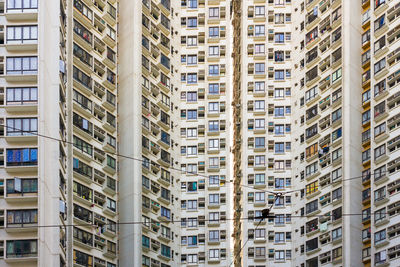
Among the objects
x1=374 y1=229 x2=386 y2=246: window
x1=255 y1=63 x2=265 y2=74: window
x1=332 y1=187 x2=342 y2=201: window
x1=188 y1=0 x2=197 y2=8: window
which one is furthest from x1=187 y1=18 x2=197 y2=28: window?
x1=374 y1=229 x2=386 y2=246: window

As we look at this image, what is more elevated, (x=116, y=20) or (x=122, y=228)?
(x=116, y=20)

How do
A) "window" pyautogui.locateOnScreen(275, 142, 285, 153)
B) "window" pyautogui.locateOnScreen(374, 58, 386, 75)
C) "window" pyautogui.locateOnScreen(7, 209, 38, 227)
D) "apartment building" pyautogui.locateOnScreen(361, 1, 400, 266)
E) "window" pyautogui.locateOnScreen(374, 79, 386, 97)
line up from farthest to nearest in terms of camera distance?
1. "window" pyautogui.locateOnScreen(275, 142, 285, 153)
2. "window" pyautogui.locateOnScreen(374, 58, 386, 75)
3. "window" pyautogui.locateOnScreen(374, 79, 386, 97)
4. "apartment building" pyautogui.locateOnScreen(361, 1, 400, 266)
5. "window" pyautogui.locateOnScreen(7, 209, 38, 227)

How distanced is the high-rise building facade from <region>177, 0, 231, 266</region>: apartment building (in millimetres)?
175

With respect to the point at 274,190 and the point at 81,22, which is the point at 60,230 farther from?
the point at 274,190

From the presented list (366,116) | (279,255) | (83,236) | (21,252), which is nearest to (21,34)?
(21,252)

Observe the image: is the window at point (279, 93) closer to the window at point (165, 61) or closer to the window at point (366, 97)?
the window at point (165, 61)

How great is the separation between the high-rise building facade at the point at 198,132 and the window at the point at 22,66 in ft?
0.41

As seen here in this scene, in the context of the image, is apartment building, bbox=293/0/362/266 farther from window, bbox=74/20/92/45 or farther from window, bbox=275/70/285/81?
window, bbox=74/20/92/45

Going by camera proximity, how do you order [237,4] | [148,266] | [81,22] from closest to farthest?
[81,22]
[148,266]
[237,4]

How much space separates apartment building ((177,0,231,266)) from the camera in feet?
408

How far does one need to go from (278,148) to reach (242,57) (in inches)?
487

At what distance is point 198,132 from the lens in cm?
12788

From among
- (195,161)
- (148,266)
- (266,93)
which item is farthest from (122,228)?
(266,93)

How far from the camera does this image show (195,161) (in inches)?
4990
